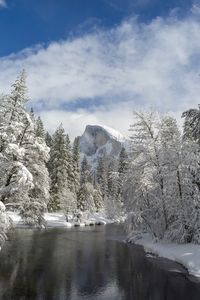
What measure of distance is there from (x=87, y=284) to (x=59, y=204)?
49.8 m

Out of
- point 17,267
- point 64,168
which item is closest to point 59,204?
point 64,168

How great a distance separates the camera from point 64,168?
75562 mm

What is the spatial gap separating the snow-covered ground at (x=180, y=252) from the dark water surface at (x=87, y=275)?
3.32ft

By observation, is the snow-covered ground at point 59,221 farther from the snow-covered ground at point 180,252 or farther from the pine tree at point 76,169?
the snow-covered ground at point 180,252

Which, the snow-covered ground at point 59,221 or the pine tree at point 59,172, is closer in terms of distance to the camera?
the snow-covered ground at point 59,221

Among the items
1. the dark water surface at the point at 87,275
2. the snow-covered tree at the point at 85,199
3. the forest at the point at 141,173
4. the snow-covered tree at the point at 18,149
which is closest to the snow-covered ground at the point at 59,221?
the snow-covered tree at the point at 85,199

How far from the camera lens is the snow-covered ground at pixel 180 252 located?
25.4 meters

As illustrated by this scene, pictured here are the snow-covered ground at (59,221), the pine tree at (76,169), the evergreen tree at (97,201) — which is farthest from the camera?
the evergreen tree at (97,201)

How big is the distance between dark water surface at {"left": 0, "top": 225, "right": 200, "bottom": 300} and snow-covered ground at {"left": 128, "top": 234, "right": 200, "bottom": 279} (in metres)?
1.01

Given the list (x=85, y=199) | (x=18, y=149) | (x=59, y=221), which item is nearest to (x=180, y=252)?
(x=18, y=149)

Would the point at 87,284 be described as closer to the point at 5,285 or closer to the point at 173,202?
the point at 5,285

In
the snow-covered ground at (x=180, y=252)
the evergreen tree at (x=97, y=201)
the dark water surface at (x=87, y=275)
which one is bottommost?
the dark water surface at (x=87, y=275)

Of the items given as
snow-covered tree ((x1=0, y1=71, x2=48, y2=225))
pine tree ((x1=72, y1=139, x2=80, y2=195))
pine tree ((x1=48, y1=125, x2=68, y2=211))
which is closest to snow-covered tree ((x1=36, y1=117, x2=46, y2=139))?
pine tree ((x1=48, y1=125, x2=68, y2=211))

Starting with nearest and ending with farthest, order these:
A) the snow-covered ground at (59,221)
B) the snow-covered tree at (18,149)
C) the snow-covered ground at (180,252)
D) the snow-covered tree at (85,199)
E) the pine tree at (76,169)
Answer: the snow-covered tree at (18,149)
the snow-covered ground at (180,252)
the snow-covered ground at (59,221)
the snow-covered tree at (85,199)
the pine tree at (76,169)
